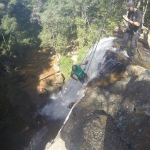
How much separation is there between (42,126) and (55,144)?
27.2 feet

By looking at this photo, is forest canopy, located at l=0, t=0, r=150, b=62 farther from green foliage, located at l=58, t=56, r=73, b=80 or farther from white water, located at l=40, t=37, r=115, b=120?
white water, located at l=40, t=37, r=115, b=120

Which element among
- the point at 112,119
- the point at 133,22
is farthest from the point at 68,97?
the point at 112,119

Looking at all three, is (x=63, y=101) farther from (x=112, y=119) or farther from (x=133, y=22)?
(x=112, y=119)

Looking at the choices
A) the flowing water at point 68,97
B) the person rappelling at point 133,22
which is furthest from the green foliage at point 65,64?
the person rappelling at point 133,22

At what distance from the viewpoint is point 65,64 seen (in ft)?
74.1

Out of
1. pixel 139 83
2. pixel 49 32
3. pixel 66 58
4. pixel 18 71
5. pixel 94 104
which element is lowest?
pixel 18 71

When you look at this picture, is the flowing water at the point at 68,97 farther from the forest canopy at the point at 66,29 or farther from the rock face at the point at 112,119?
the forest canopy at the point at 66,29

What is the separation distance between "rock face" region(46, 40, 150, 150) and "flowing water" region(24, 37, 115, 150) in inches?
150

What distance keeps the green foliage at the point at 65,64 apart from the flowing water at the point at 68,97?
3281mm

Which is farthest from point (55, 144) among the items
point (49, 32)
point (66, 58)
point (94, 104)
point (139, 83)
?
point (49, 32)

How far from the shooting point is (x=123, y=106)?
6027mm

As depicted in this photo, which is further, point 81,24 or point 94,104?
point 81,24

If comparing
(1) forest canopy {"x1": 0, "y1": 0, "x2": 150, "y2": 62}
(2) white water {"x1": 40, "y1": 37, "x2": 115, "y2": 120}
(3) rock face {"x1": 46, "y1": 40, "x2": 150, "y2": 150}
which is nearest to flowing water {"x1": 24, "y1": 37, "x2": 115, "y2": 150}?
(2) white water {"x1": 40, "y1": 37, "x2": 115, "y2": 120}

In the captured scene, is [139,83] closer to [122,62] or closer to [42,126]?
[122,62]
